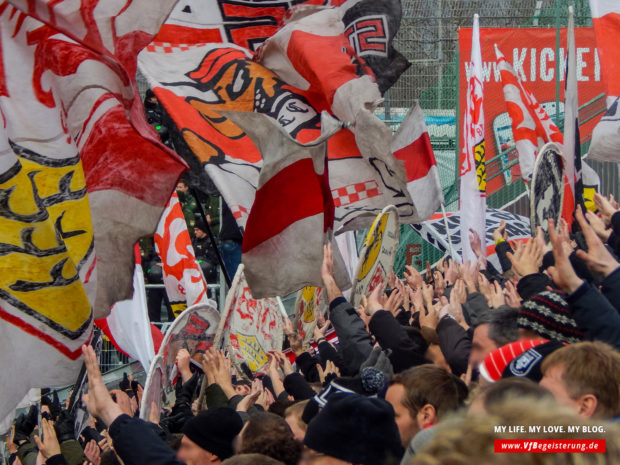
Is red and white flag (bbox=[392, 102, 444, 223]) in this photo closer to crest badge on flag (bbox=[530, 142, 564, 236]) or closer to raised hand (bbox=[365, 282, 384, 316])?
crest badge on flag (bbox=[530, 142, 564, 236])

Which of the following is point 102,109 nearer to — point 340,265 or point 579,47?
point 340,265

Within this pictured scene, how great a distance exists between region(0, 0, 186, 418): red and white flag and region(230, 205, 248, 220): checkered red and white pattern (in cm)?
166

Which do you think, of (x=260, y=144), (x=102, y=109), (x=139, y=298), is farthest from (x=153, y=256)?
(x=102, y=109)

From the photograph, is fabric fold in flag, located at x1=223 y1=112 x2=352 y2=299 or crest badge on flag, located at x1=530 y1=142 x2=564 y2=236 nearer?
fabric fold in flag, located at x1=223 y1=112 x2=352 y2=299

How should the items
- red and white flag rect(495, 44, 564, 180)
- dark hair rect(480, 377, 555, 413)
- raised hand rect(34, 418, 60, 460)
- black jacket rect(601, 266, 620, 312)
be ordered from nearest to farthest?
1. dark hair rect(480, 377, 555, 413)
2. black jacket rect(601, 266, 620, 312)
3. raised hand rect(34, 418, 60, 460)
4. red and white flag rect(495, 44, 564, 180)

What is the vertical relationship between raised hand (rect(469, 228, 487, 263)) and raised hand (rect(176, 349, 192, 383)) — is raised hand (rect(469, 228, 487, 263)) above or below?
below

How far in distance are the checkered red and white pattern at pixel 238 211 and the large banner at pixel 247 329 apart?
35 centimetres

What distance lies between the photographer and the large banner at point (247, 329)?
244 inches

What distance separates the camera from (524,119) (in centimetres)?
853

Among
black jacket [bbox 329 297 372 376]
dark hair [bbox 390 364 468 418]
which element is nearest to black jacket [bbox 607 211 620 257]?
black jacket [bbox 329 297 372 376]

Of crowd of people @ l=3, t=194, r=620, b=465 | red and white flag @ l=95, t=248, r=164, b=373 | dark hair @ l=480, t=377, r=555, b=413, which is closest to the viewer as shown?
crowd of people @ l=3, t=194, r=620, b=465

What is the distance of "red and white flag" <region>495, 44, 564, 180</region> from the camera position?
27.7 feet

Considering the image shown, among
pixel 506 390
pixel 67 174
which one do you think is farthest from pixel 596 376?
pixel 67 174

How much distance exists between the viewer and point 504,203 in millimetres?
15031
